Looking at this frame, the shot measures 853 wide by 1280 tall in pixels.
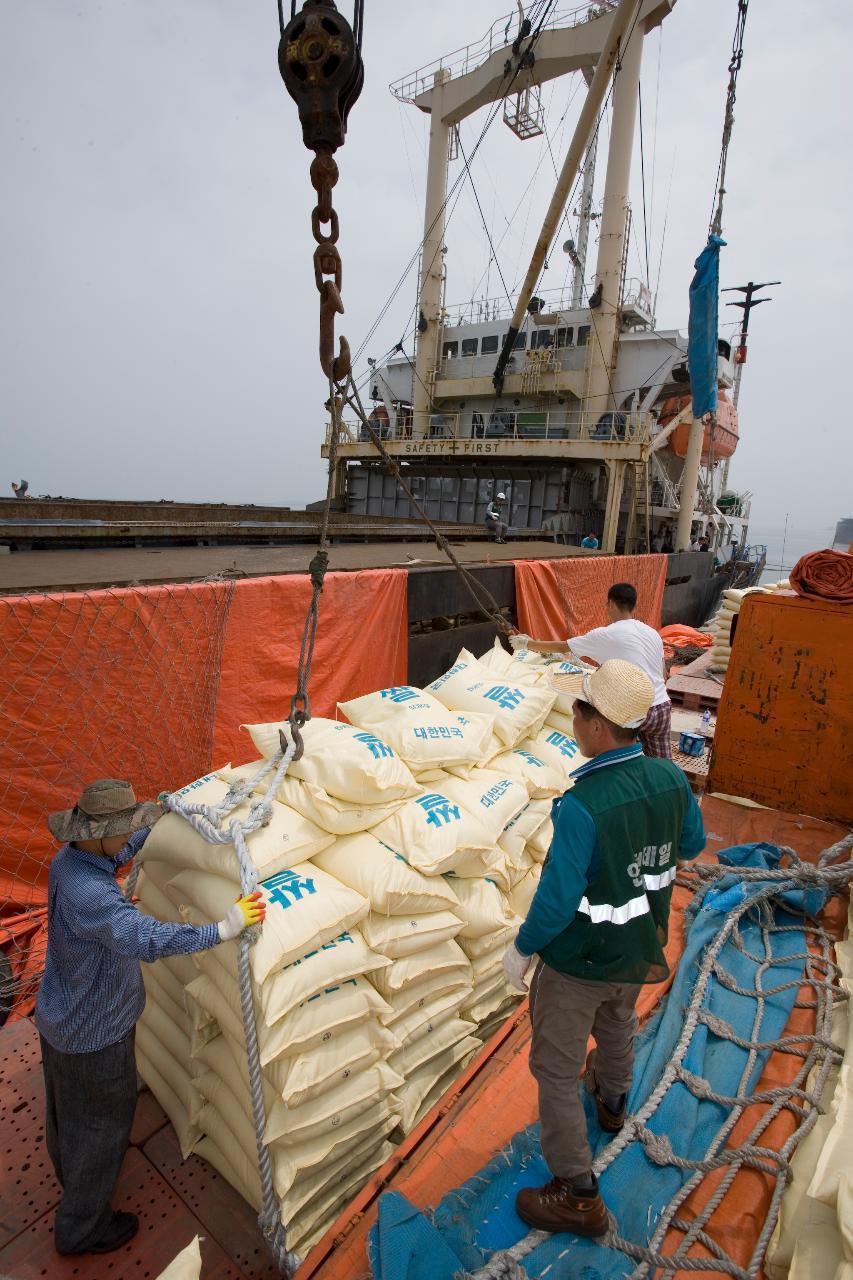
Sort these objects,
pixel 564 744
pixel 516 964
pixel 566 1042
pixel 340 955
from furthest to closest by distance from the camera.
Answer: pixel 564 744
pixel 340 955
pixel 516 964
pixel 566 1042

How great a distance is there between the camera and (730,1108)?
1952 millimetres

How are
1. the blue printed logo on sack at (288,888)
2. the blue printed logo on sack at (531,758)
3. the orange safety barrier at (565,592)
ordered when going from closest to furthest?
the blue printed logo on sack at (288,888) < the blue printed logo on sack at (531,758) < the orange safety barrier at (565,592)

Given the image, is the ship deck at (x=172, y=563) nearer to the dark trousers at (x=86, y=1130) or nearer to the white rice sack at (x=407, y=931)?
the dark trousers at (x=86, y=1130)

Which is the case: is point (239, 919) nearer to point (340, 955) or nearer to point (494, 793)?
point (340, 955)

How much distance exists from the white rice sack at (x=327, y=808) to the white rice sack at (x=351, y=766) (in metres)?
0.03

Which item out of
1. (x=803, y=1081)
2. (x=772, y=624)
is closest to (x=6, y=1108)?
(x=803, y=1081)

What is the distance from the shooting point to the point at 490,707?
363 centimetres

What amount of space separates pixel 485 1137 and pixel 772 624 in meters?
3.43

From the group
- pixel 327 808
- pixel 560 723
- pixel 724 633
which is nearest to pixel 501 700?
pixel 560 723

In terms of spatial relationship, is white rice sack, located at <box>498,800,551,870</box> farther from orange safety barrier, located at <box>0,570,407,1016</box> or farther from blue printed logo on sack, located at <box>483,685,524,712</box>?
orange safety barrier, located at <box>0,570,407,1016</box>

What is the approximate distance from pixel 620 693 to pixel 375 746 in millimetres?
1307

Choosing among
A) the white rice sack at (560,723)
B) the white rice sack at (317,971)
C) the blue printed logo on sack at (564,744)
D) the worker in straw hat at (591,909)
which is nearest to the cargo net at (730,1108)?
the worker in straw hat at (591,909)

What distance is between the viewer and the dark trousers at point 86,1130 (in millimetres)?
1907

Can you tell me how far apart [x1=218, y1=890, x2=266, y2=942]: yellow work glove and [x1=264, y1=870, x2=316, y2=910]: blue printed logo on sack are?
Answer: 0.16 metres
